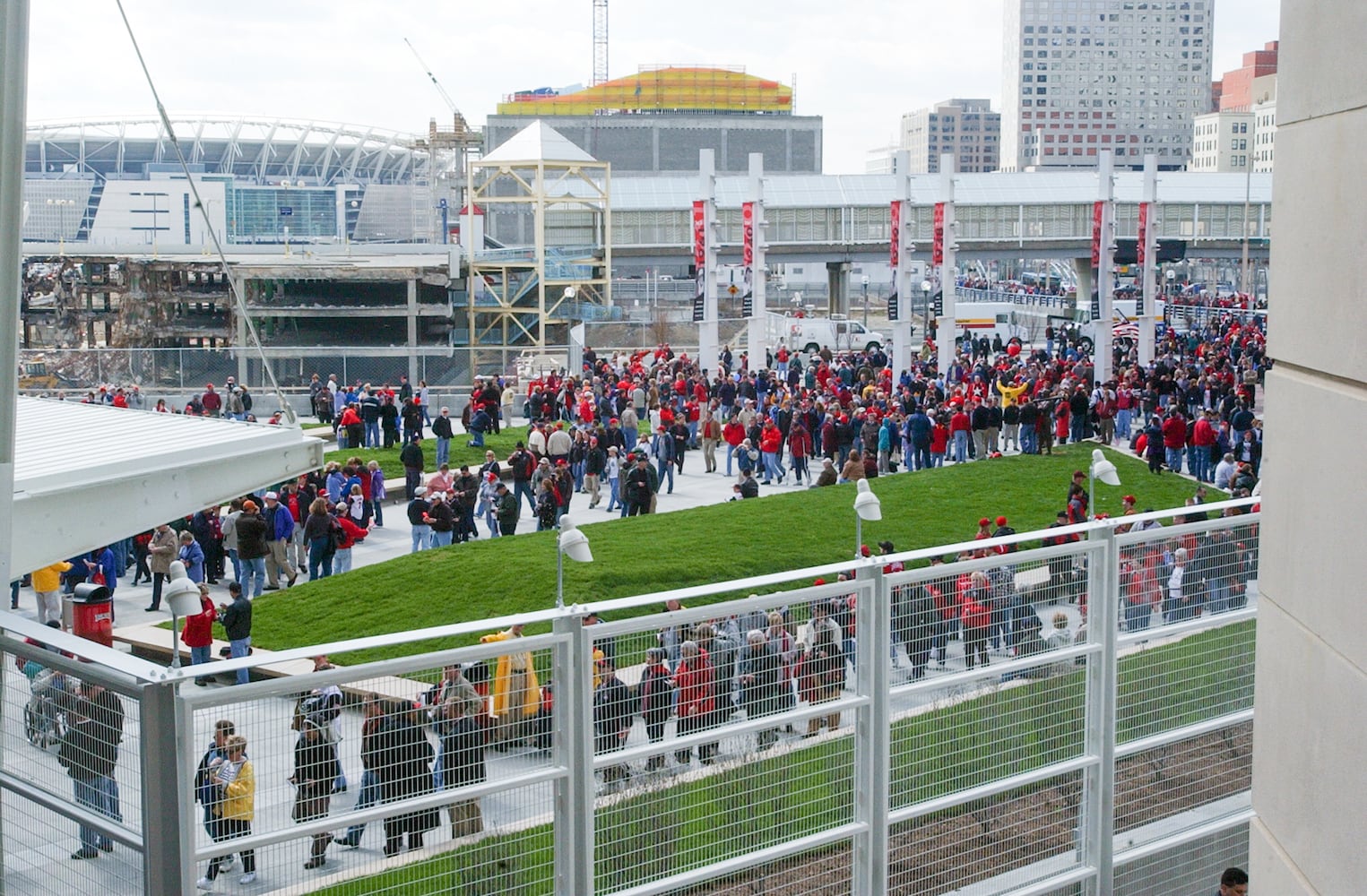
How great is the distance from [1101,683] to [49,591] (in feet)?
47.1

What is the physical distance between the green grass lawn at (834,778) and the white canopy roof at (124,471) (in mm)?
3200

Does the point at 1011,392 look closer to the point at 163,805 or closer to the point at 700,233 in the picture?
the point at 700,233

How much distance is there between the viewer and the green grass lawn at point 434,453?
29922 millimetres

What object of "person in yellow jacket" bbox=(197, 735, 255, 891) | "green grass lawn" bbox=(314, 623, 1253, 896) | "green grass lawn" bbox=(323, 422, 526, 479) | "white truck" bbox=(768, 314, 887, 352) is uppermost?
"white truck" bbox=(768, 314, 887, 352)

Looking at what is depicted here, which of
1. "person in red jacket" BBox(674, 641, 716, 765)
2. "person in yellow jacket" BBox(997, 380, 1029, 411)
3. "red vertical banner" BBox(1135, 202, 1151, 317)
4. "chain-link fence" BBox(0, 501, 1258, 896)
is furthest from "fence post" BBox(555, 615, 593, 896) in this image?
"red vertical banner" BBox(1135, 202, 1151, 317)

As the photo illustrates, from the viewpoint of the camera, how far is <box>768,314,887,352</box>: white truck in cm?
5644

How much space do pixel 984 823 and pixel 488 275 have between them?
50.9 m

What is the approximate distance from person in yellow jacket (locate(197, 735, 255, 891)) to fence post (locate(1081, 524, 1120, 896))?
14.5 ft

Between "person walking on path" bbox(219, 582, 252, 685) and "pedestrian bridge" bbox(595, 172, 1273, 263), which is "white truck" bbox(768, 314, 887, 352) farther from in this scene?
"person walking on path" bbox(219, 582, 252, 685)

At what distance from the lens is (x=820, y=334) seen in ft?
186

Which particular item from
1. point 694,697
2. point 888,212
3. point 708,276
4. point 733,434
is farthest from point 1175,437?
point 888,212

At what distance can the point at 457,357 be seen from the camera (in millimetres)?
43812

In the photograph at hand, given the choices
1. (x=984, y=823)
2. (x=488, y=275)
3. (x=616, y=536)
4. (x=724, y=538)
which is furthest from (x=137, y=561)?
(x=488, y=275)

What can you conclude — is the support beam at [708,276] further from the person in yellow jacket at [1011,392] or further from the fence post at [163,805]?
the fence post at [163,805]
